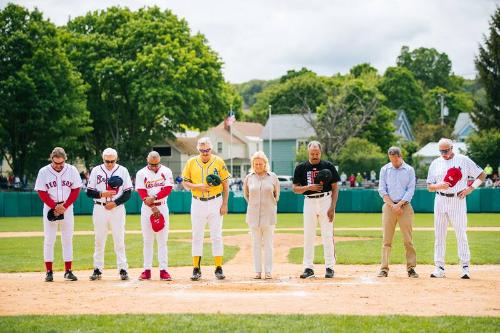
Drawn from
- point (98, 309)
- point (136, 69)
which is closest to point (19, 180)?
point (136, 69)

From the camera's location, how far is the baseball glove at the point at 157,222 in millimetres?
11664

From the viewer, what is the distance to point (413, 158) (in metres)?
47.8

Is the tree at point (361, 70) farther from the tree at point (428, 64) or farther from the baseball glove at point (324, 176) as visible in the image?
the baseball glove at point (324, 176)

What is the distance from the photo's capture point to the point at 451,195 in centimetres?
1171

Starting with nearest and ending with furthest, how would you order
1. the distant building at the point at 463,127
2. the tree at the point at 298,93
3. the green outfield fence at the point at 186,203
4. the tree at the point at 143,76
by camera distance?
the green outfield fence at the point at 186,203 < the tree at the point at 143,76 < the tree at the point at 298,93 < the distant building at the point at 463,127

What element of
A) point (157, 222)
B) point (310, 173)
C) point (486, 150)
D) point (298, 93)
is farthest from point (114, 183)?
point (298, 93)

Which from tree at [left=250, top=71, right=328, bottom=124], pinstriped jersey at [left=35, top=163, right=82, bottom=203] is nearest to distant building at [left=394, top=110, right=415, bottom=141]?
tree at [left=250, top=71, right=328, bottom=124]

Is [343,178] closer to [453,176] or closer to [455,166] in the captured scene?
[455,166]

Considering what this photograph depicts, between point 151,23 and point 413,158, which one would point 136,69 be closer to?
point 151,23

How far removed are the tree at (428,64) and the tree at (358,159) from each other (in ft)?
185

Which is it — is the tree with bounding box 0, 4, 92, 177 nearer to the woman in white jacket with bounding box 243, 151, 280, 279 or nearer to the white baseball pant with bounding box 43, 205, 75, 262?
the white baseball pant with bounding box 43, 205, 75, 262

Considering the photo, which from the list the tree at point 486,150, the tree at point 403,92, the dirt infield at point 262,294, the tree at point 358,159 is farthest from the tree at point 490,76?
the dirt infield at point 262,294

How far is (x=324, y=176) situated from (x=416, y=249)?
674 centimetres

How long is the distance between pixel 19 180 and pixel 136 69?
41.0 ft
